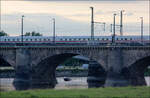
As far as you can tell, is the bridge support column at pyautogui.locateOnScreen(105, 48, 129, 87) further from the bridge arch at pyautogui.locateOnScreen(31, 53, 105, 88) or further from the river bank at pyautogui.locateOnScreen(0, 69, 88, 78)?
the river bank at pyautogui.locateOnScreen(0, 69, 88, 78)

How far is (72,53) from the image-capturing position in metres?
91.3

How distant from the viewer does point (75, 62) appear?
16412cm

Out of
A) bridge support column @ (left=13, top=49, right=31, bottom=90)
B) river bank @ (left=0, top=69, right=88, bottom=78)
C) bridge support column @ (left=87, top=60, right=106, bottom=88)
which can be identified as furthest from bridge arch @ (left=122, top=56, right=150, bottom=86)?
river bank @ (left=0, top=69, right=88, bottom=78)

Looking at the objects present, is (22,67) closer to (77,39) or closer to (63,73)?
(77,39)

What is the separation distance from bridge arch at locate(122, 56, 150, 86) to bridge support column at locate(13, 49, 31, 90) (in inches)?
663

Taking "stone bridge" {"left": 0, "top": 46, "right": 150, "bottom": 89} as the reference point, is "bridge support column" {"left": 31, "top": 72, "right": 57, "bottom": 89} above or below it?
below

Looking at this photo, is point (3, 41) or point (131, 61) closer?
point (131, 61)

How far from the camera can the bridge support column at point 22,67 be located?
92000 mm

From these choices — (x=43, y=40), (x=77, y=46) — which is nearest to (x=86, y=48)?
(x=77, y=46)

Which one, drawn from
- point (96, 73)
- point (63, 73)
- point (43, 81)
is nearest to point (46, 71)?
point (43, 81)

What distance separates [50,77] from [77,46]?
1033cm

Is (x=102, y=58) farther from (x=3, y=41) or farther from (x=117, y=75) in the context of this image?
(x=3, y=41)

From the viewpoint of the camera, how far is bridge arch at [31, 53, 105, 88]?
305 ft

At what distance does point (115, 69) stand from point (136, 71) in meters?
4.22
